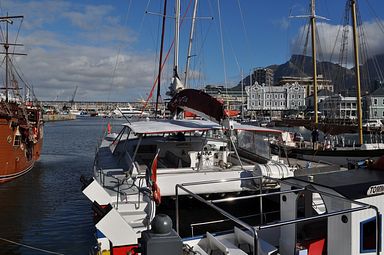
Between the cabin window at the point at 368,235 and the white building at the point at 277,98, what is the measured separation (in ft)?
527

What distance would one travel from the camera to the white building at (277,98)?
544 ft

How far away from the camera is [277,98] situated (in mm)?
167250

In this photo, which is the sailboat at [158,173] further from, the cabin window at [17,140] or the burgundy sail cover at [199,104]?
the cabin window at [17,140]

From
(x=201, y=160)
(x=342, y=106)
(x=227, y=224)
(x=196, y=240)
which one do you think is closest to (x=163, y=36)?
(x=201, y=160)

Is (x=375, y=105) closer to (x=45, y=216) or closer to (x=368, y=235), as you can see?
(x=45, y=216)

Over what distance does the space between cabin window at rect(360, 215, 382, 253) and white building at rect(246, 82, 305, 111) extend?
527 feet

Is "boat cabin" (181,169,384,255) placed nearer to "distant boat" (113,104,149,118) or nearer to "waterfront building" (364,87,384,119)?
"distant boat" (113,104,149,118)

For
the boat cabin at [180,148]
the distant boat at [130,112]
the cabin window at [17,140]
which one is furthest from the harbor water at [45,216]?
the distant boat at [130,112]

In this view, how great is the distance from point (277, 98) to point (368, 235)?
165 m

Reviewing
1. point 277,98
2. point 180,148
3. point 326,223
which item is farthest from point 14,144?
point 277,98

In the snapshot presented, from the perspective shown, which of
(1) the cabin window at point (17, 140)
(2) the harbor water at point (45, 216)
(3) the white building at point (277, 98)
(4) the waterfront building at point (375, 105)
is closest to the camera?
(2) the harbor water at point (45, 216)

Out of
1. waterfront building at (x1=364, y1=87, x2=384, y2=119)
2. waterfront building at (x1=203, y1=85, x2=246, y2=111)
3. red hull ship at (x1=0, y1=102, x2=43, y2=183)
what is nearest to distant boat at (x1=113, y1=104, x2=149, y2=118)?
waterfront building at (x1=203, y1=85, x2=246, y2=111)

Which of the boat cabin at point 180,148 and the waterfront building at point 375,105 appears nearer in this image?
the boat cabin at point 180,148

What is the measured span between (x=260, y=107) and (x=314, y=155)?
144m
